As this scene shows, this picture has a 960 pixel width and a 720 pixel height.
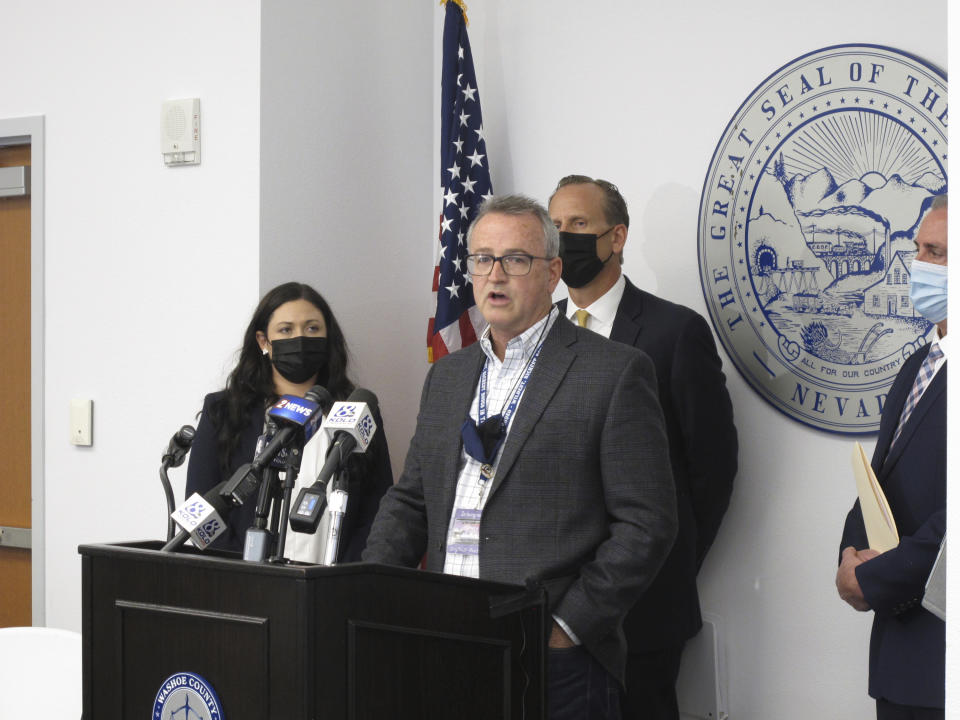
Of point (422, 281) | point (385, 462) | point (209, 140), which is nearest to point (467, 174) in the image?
point (422, 281)

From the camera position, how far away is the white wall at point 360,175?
3584 mm

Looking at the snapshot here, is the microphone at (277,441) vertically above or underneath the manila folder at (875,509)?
above

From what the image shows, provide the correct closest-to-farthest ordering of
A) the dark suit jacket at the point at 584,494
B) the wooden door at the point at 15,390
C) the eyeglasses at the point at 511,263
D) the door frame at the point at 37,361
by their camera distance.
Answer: the dark suit jacket at the point at 584,494 → the eyeglasses at the point at 511,263 → the door frame at the point at 37,361 → the wooden door at the point at 15,390

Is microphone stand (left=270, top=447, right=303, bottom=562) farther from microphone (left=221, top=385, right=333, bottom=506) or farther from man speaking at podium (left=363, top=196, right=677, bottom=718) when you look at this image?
man speaking at podium (left=363, top=196, right=677, bottom=718)

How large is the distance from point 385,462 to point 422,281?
1293 mm

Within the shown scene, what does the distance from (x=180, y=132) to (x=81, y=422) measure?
3.49 ft

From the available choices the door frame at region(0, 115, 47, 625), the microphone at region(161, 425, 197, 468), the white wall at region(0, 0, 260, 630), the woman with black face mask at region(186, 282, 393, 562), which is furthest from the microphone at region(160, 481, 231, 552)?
the door frame at region(0, 115, 47, 625)

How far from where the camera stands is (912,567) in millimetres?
2270

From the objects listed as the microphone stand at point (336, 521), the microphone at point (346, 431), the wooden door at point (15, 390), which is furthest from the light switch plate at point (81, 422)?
the microphone stand at point (336, 521)

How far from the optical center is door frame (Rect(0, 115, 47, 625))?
3.88m

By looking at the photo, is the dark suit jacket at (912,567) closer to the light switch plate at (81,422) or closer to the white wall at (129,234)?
the white wall at (129,234)

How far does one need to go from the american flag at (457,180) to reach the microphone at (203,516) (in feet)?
7.30

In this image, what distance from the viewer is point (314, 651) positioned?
5.08 ft

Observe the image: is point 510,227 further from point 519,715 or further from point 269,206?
point 269,206
